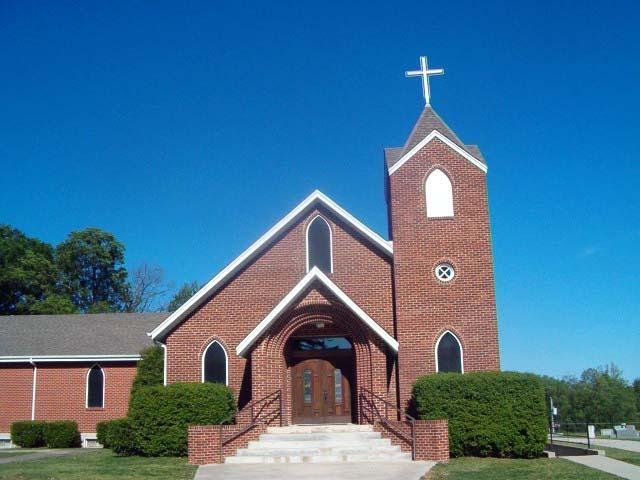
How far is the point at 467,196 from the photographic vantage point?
875 inches

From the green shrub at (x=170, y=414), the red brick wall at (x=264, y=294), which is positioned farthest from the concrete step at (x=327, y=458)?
the red brick wall at (x=264, y=294)

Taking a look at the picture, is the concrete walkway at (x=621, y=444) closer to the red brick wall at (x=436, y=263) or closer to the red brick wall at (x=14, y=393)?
the red brick wall at (x=436, y=263)

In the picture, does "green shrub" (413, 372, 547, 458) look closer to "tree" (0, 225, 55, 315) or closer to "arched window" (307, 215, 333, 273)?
"arched window" (307, 215, 333, 273)

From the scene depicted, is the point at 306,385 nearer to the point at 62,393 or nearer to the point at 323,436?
the point at 323,436

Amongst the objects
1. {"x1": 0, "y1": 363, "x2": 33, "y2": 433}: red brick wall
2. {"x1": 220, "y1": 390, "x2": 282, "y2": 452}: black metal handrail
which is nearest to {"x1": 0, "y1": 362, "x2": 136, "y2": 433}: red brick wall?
{"x1": 0, "y1": 363, "x2": 33, "y2": 433}: red brick wall

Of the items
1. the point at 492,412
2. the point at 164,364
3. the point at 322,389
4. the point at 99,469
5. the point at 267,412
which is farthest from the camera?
the point at 164,364

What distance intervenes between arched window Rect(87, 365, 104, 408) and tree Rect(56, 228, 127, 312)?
2808 cm

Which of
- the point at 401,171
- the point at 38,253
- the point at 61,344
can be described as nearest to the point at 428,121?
the point at 401,171

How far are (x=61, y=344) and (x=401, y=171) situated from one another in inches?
672

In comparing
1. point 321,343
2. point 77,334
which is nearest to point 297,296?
point 321,343

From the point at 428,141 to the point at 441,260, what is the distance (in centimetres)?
364

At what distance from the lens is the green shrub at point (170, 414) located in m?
19.7

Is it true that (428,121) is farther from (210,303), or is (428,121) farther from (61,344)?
(61,344)

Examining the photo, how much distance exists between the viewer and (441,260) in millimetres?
21750
